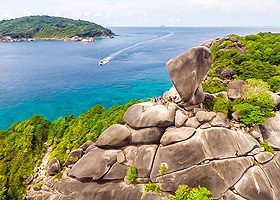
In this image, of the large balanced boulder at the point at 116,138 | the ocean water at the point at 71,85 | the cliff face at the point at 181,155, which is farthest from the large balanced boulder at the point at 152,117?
the ocean water at the point at 71,85

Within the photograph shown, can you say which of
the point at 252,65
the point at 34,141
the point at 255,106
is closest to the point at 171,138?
the point at 255,106

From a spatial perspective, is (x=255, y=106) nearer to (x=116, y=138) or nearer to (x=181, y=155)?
(x=181, y=155)

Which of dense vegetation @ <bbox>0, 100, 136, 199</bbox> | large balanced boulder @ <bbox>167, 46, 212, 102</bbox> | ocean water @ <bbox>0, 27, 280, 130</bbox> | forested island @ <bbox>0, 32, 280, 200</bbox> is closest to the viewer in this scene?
forested island @ <bbox>0, 32, 280, 200</bbox>

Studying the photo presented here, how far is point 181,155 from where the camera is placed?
18641mm

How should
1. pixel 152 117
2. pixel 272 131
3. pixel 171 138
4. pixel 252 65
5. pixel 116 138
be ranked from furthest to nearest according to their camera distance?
pixel 252 65
pixel 116 138
pixel 152 117
pixel 272 131
pixel 171 138

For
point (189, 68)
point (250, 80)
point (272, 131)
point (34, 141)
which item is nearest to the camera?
point (189, 68)

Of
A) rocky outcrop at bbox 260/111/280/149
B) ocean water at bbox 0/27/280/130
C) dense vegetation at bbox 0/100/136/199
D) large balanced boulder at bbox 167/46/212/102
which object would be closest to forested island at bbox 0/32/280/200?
dense vegetation at bbox 0/100/136/199

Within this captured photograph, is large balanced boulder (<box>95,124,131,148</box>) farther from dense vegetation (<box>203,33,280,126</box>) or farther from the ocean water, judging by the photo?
the ocean water

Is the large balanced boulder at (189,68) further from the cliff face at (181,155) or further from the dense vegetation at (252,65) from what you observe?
the dense vegetation at (252,65)

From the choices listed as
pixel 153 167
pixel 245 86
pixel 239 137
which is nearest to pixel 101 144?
pixel 153 167

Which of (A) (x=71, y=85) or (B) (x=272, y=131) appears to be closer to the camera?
(B) (x=272, y=131)

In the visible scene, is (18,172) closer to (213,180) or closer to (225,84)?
(213,180)

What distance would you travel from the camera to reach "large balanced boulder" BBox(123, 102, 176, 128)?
21016mm

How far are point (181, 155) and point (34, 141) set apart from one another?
27.4 metres
